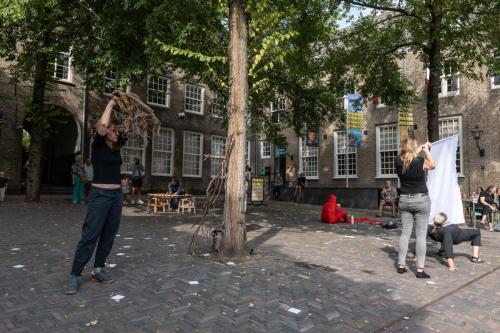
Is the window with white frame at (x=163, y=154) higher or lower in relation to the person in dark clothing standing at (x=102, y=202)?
higher

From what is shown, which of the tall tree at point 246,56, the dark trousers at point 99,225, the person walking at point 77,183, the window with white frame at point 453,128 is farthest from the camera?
the window with white frame at point 453,128

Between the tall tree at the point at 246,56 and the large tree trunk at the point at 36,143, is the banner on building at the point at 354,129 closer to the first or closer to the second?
the tall tree at the point at 246,56

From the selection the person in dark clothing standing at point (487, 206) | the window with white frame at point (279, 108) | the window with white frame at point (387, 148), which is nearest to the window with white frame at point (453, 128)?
the window with white frame at point (387, 148)

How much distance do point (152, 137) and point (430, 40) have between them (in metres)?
17.0

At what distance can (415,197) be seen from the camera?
563 centimetres

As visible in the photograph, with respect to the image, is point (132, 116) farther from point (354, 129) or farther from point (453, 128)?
point (453, 128)

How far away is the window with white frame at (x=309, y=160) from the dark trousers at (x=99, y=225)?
24.4 meters

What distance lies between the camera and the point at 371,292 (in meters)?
4.63

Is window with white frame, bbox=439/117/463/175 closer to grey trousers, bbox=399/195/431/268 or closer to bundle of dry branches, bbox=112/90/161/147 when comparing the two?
grey trousers, bbox=399/195/431/268

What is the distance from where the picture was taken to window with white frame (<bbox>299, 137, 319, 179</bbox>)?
2844cm

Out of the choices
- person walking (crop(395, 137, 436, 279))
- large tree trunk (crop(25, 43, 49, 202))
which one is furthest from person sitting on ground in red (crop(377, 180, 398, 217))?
large tree trunk (crop(25, 43, 49, 202))

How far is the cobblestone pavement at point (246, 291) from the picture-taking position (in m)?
3.53

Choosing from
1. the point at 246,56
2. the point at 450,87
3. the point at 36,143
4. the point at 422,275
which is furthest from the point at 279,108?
the point at 422,275

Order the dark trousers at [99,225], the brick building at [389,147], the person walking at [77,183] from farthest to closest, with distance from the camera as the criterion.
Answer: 1. the brick building at [389,147]
2. the person walking at [77,183]
3. the dark trousers at [99,225]
